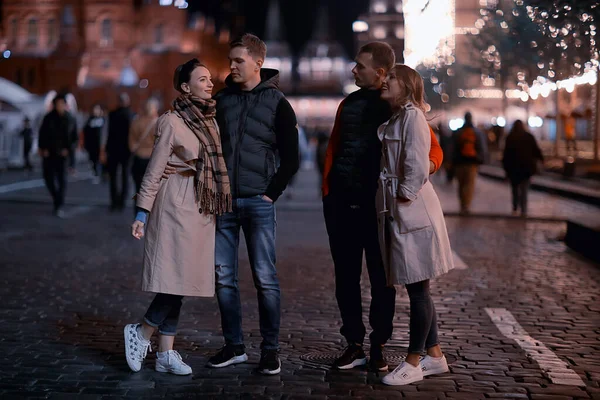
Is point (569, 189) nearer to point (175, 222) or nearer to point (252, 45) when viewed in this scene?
point (252, 45)

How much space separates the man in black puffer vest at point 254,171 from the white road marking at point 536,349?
61.6 inches

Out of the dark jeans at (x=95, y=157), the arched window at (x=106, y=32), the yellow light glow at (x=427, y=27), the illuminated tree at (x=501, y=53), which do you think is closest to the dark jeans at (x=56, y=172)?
the dark jeans at (x=95, y=157)

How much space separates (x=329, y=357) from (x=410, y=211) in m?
1.15

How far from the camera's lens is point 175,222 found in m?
5.91

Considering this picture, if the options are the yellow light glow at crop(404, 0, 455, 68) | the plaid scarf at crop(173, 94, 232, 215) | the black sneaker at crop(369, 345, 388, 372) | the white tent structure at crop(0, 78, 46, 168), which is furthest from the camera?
the yellow light glow at crop(404, 0, 455, 68)

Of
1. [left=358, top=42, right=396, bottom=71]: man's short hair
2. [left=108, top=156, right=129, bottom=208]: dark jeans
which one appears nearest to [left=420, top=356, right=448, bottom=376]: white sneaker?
[left=358, top=42, right=396, bottom=71]: man's short hair

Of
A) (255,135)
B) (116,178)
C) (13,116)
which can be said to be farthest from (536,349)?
(13,116)

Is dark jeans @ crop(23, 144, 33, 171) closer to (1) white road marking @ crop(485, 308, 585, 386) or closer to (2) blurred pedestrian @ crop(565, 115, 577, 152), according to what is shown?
(2) blurred pedestrian @ crop(565, 115, 577, 152)

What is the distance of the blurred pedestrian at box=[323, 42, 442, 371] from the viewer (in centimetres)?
598

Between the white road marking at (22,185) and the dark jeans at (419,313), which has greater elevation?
the dark jeans at (419,313)

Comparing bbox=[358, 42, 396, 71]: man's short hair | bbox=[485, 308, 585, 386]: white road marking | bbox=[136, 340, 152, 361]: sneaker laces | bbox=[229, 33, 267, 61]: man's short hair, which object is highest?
bbox=[229, 33, 267, 61]: man's short hair

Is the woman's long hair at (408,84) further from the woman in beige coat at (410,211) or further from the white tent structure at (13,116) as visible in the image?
the white tent structure at (13,116)

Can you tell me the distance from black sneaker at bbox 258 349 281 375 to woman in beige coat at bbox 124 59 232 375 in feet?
1.32

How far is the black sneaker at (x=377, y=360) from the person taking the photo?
6.06m
